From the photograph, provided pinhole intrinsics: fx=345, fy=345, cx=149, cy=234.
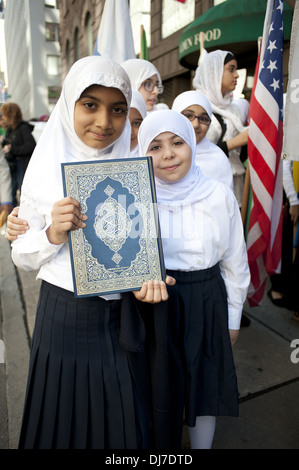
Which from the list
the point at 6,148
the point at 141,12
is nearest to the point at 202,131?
the point at 6,148

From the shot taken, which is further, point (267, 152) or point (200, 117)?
point (267, 152)

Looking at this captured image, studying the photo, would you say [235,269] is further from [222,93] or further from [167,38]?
[167,38]

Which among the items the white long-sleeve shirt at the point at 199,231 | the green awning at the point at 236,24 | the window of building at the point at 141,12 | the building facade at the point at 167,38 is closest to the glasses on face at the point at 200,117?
the white long-sleeve shirt at the point at 199,231

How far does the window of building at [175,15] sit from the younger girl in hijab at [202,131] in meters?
6.73

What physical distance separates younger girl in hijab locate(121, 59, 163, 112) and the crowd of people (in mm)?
1407

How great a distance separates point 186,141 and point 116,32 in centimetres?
236

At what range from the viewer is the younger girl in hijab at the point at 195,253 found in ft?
4.82

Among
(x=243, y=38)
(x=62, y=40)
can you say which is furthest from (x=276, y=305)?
(x=62, y=40)

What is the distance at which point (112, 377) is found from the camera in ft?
4.35

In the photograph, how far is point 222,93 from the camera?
2914mm

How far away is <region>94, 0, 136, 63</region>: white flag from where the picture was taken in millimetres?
3168

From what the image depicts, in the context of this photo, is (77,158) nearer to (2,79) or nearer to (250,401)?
(2,79)

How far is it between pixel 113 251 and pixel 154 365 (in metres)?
0.48

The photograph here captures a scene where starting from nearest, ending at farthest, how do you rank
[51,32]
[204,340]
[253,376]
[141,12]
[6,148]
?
1. [204,340]
2. [253,376]
3. [6,148]
4. [51,32]
5. [141,12]
